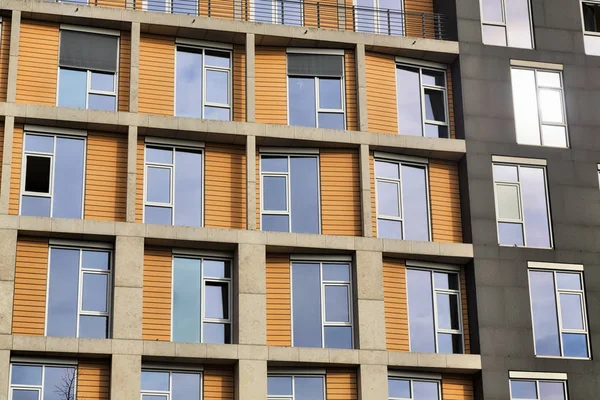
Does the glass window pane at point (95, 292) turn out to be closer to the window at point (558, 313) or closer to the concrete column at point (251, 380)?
the concrete column at point (251, 380)

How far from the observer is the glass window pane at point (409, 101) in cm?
3888

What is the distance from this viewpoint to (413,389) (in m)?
35.9

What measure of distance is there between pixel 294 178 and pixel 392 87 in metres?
4.92

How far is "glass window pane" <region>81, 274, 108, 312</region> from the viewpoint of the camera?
34531mm

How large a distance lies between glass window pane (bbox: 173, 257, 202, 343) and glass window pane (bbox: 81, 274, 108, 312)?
2.16m

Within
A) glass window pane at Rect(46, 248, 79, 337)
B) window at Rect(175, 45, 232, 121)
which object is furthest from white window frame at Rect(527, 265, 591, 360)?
glass window pane at Rect(46, 248, 79, 337)

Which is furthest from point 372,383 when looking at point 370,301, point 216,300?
point 216,300

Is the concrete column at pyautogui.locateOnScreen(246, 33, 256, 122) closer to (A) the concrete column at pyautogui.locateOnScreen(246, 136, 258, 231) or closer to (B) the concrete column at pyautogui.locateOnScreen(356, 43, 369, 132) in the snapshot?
(A) the concrete column at pyautogui.locateOnScreen(246, 136, 258, 231)

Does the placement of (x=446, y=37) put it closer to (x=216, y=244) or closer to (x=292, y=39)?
(x=292, y=39)

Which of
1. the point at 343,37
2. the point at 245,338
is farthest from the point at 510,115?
the point at 245,338

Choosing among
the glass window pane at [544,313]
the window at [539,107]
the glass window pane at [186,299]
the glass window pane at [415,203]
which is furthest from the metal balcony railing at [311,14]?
the glass window pane at [544,313]

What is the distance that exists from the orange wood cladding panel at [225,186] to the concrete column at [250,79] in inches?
46.5

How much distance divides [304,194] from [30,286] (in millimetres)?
9258

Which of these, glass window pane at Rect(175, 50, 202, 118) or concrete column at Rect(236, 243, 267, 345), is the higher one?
glass window pane at Rect(175, 50, 202, 118)
